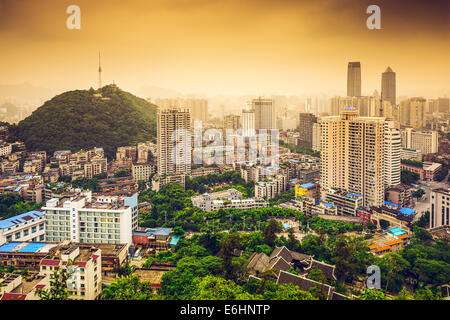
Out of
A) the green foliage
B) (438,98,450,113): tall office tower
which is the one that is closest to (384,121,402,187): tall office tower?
(438,98,450,113): tall office tower

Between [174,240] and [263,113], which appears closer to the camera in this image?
[174,240]

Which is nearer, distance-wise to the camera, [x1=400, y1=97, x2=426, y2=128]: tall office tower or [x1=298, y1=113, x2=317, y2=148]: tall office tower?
[x1=400, y1=97, x2=426, y2=128]: tall office tower

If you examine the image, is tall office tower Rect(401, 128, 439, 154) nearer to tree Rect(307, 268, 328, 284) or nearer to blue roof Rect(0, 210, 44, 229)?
tree Rect(307, 268, 328, 284)

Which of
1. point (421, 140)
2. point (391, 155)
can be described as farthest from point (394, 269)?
point (421, 140)

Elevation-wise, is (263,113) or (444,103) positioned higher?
(263,113)

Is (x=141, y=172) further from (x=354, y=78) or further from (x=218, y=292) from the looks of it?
(x=218, y=292)

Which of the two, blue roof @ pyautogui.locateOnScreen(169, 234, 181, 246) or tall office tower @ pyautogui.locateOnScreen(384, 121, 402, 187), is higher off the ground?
tall office tower @ pyautogui.locateOnScreen(384, 121, 402, 187)

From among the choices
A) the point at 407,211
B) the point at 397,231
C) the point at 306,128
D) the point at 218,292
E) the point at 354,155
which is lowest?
the point at 397,231

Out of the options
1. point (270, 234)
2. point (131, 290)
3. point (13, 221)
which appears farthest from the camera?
point (13, 221)
